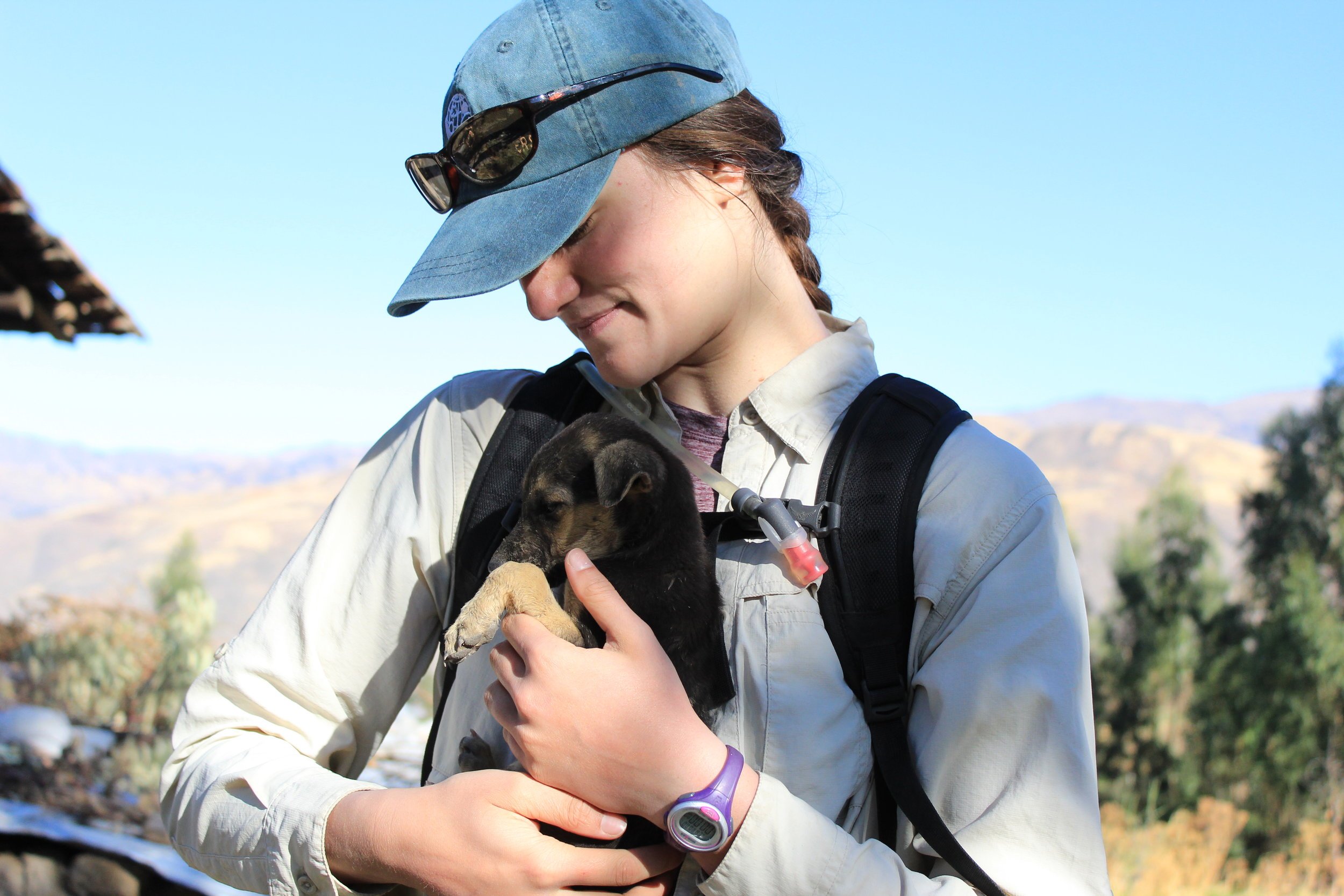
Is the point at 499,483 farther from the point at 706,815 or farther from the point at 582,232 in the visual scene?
the point at 706,815

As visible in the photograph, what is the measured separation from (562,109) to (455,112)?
0.89 feet

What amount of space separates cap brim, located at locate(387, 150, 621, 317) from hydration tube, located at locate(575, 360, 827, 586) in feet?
1.35

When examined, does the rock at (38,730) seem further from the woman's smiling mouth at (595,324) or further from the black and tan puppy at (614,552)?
the woman's smiling mouth at (595,324)

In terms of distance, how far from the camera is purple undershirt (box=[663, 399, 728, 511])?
2475 millimetres

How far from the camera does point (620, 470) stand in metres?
2.23

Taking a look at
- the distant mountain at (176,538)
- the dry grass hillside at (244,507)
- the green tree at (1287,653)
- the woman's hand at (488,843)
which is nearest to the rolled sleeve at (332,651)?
the woman's hand at (488,843)

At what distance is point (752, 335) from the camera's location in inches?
96.7

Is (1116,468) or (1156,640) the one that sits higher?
(1156,640)

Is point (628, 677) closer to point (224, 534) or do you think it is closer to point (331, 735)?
point (331, 735)

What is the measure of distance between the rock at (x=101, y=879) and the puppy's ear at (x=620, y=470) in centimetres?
576

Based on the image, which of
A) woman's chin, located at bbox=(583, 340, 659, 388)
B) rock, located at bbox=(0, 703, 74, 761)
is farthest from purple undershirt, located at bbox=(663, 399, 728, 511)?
rock, located at bbox=(0, 703, 74, 761)

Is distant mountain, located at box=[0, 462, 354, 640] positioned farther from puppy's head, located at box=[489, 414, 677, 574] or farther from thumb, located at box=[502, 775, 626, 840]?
thumb, located at box=[502, 775, 626, 840]

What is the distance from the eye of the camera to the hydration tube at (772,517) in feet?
6.33

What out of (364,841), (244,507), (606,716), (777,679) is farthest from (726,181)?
(244,507)
